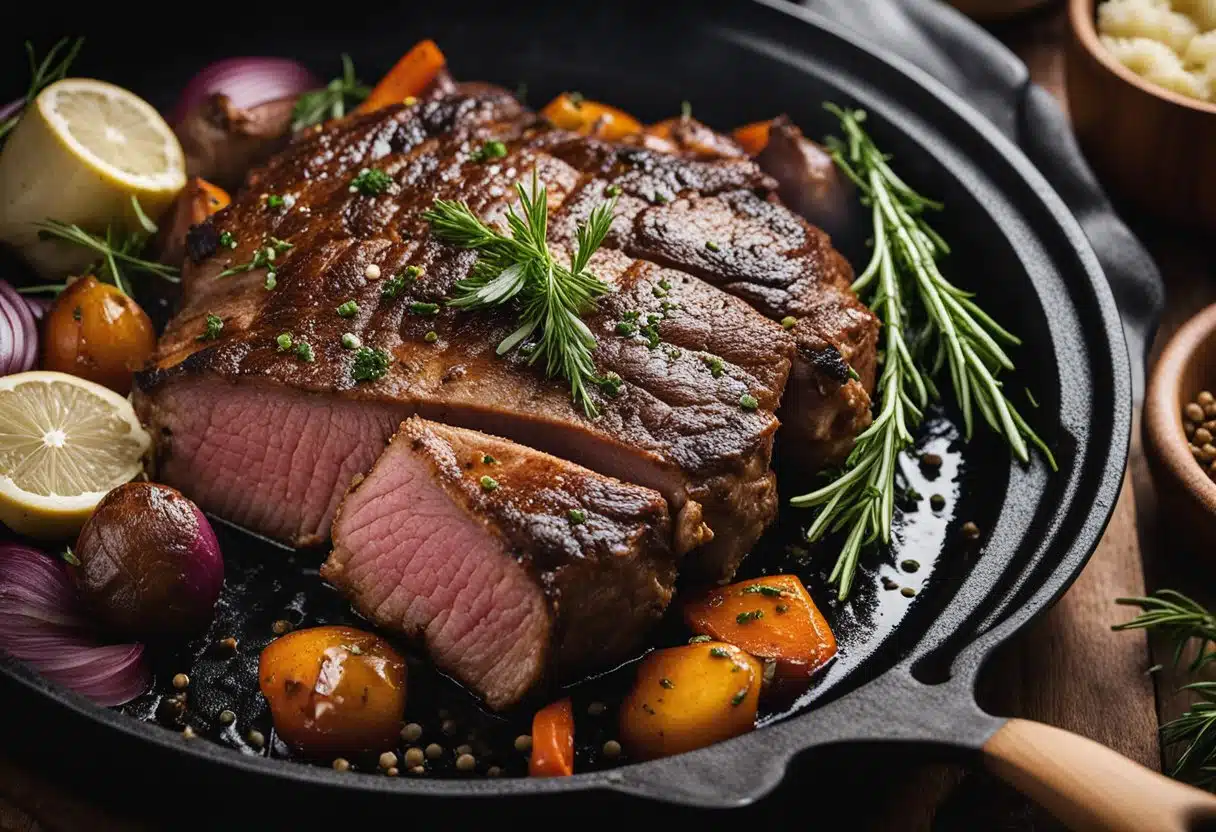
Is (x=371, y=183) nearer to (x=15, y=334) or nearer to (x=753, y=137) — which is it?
(x=15, y=334)

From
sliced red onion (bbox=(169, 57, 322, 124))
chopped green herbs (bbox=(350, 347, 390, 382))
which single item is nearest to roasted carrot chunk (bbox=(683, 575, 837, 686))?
chopped green herbs (bbox=(350, 347, 390, 382))

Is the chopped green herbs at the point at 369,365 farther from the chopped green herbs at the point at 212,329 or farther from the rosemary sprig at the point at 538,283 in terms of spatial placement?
the chopped green herbs at the point at 212,329

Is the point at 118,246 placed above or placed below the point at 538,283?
below

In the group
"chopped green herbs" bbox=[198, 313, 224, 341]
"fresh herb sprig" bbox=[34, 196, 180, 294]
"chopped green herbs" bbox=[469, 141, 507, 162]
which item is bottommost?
"fresh herb sprig" bbox=[34, 196, 180, 294]

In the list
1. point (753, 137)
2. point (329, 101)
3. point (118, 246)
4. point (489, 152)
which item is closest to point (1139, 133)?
point (753, 137)

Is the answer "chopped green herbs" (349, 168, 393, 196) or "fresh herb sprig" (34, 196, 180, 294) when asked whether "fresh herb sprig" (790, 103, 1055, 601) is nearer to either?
"chopped green herbs" (349, 168, 393, 196)

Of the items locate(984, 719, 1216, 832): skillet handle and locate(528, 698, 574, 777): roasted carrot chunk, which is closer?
locate(984, 719, 1216, 832): skillet handle

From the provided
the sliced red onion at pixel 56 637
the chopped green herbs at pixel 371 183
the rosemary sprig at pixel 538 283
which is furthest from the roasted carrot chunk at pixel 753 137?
the sliced red onion at pixel 56 637
